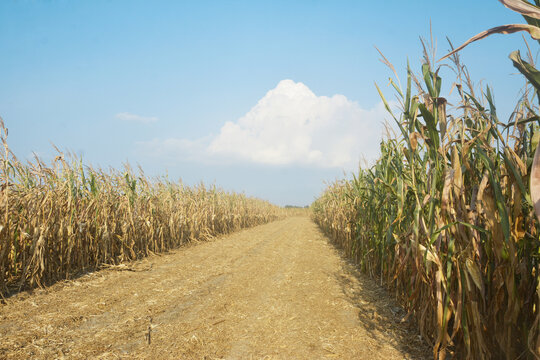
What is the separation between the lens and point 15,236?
4.79 m

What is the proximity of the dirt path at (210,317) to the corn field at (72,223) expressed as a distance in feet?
1.56

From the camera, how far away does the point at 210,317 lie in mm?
3943

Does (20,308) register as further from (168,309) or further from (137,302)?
(168,309)

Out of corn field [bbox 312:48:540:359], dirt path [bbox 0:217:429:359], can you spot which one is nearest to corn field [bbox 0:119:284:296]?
dirt path [bbox 0:217:429:359]

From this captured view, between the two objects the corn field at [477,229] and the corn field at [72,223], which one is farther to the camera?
the corn field at [72,223]

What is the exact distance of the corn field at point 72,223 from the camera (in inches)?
191

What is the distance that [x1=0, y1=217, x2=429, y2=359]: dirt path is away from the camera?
313 cm

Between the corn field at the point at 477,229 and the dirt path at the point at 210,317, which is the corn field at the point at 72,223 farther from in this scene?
the corn field at the point at 477,229

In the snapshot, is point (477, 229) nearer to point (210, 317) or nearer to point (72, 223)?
point (210, 317)

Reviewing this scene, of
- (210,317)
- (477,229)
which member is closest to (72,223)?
(210,317)

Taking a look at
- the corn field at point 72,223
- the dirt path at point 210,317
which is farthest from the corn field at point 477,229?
the corn field at point 72,223

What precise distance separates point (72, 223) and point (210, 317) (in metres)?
3.47

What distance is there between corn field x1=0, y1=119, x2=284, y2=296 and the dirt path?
48 cm

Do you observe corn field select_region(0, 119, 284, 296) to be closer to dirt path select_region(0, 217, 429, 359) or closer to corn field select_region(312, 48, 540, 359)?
dirt path select_region(0, 217, 429, 359)
